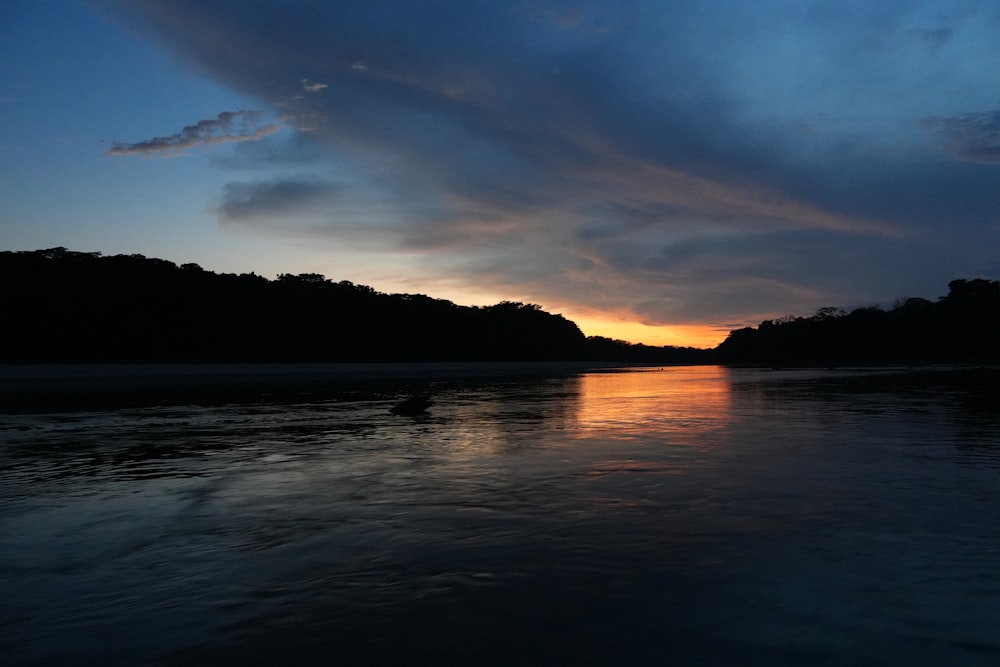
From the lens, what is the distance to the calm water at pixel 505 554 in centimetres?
562

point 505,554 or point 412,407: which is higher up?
point 412,407

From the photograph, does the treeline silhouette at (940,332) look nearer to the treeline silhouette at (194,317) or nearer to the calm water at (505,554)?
the treeline silhouette at (194,317)

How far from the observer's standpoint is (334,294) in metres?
123

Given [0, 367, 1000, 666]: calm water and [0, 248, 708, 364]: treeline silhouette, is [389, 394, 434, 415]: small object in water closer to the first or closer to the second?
[0, 367, 1000, 666]: calm water

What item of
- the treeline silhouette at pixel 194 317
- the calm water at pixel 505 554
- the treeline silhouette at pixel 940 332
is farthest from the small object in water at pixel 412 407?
the treeline silhouette at pixel 940 332

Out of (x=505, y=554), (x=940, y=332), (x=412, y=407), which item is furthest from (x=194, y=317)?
(x=940, y=332)

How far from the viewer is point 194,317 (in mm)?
88625

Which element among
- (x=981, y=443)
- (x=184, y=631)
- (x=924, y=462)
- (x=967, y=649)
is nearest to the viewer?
(x=967, y=649)

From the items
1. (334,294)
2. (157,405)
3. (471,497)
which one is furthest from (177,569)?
(334,294)

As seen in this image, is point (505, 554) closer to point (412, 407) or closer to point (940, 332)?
point (412, 407)

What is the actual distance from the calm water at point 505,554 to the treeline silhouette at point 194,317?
69013mm

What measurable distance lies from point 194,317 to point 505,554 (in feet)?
302

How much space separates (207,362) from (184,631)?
88283 millimetres

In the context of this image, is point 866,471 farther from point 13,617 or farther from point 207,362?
point 207,362
